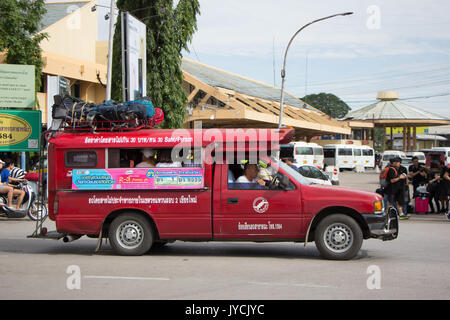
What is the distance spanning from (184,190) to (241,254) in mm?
1625

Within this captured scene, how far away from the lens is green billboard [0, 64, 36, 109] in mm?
23875

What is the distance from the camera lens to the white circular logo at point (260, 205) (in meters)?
9.49

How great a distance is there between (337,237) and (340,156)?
52329 mm

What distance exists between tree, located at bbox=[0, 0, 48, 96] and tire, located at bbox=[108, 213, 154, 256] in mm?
20323

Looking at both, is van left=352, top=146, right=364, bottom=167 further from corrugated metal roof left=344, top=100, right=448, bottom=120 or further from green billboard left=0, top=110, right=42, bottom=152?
green billboard left=0, top=110, right=42, bottom=152

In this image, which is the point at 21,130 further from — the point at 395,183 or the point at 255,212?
the point at 255,212

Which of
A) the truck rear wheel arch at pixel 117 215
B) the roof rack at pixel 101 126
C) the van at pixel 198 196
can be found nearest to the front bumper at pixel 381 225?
the van at pixel 198 196

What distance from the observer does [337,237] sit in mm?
9367

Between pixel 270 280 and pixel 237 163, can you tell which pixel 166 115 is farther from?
pixel 270 280

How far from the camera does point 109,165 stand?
988 centimetres

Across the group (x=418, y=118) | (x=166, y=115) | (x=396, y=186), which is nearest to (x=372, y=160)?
(x=418, y=118)

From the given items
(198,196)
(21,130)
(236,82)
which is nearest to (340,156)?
(236,82)

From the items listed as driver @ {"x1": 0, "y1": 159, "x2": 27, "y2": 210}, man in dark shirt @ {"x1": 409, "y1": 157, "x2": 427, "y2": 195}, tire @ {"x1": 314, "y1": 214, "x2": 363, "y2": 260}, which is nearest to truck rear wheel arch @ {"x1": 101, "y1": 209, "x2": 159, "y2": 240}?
tire @ {"x1": 314, "y1": 214, "x2": 363, "y2": 260}

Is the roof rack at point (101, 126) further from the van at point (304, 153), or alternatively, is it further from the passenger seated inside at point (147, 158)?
the van at point (304, 153)
